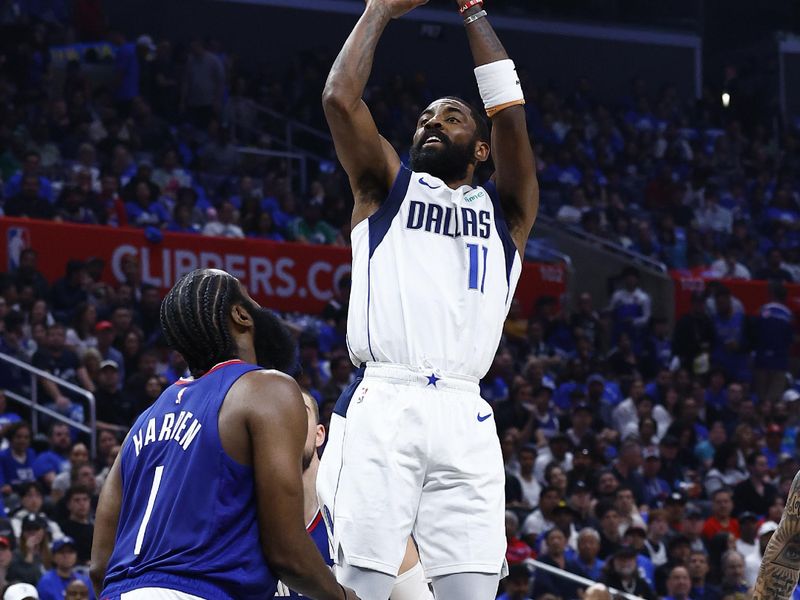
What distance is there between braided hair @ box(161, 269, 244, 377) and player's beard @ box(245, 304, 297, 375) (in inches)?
4.2

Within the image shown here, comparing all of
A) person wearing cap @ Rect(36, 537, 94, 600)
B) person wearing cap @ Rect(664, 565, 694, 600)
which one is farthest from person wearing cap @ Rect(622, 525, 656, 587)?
person wearing cap @ Rect(36, 537, 94, 600)

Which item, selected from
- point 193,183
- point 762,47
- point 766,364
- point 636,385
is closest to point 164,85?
point 193,183

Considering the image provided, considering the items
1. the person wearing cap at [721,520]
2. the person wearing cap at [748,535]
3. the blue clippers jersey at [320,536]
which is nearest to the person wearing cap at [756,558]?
the person wearing cap at [748,535]

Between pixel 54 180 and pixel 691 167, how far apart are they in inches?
438

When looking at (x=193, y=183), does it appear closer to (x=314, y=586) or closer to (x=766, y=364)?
(x=766, y=364)

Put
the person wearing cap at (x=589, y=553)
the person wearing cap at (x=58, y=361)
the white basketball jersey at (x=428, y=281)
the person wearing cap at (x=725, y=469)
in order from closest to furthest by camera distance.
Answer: the white basketball jersey at (x=428, y=281) → the person wearing cap at (x=589, y=553) → the person wearing cap at (x=58, y=361) → the person wearing cap at (x=725, y=469)

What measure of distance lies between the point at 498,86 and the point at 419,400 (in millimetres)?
1154

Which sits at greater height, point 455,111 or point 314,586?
point 455,111

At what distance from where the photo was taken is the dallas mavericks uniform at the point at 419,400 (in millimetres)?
4512

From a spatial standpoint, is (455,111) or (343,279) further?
(343,279)

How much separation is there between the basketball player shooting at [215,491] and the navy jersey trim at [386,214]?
101 cm

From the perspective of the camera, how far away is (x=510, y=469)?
13.5 metres

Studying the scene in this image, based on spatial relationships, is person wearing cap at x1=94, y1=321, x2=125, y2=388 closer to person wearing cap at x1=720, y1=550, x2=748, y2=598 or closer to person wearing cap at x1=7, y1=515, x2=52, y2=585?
person wearing cap at x1=7, y1=515, x2=52, y2=585

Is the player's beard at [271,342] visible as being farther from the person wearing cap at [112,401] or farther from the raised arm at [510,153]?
the person wearing cap at [112,401]
